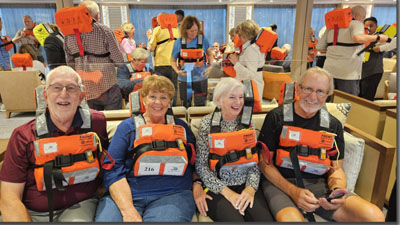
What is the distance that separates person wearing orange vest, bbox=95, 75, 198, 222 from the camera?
1403mm

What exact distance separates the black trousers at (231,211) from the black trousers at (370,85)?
289 cm

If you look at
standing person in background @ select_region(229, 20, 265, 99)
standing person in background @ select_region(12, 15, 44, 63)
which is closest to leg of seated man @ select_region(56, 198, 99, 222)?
standing person in background @ select_region(229, 20, 265, 99)

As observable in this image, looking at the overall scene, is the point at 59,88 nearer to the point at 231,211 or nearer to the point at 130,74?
the point at 130,74

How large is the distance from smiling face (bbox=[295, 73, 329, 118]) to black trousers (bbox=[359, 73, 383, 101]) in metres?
2.45

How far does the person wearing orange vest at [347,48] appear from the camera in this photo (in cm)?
281

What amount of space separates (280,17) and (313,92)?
6968 mm

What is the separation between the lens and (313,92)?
1.58m

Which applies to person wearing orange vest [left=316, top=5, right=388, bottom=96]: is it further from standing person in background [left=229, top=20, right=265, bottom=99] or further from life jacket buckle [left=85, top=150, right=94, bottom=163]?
life jacket buckle [left=85, top=150, right=94, bottom=163]

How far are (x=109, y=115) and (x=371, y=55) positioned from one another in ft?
11.6

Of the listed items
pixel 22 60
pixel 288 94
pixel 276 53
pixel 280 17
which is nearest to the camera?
pixel 288 94

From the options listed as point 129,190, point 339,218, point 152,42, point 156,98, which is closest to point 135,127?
point 156,98

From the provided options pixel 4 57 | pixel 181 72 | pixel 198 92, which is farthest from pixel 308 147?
pixel 4 57

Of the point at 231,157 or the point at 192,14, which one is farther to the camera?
the point at 192,14

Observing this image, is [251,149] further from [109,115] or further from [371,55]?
[371,55]
